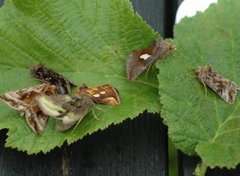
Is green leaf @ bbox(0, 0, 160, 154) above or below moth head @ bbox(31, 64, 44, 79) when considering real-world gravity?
above

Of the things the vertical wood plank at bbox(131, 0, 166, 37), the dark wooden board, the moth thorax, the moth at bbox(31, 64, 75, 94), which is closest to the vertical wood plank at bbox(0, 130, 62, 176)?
the dark wooden board

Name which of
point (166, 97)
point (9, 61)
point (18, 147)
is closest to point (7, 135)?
point (18, 147)

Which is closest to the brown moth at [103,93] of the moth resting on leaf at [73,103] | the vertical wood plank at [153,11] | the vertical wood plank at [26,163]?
the moth resting on leaf at [73,103]

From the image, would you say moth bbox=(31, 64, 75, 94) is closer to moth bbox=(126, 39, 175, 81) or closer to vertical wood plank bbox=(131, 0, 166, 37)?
moth bbox=(126, 39, 175, 81)

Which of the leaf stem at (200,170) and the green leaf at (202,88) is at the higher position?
the green leaf at (202,88)

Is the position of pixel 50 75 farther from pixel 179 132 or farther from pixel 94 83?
pixel 179 132

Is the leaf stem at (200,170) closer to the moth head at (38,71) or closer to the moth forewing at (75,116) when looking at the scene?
the moth forewing at (75,116)
